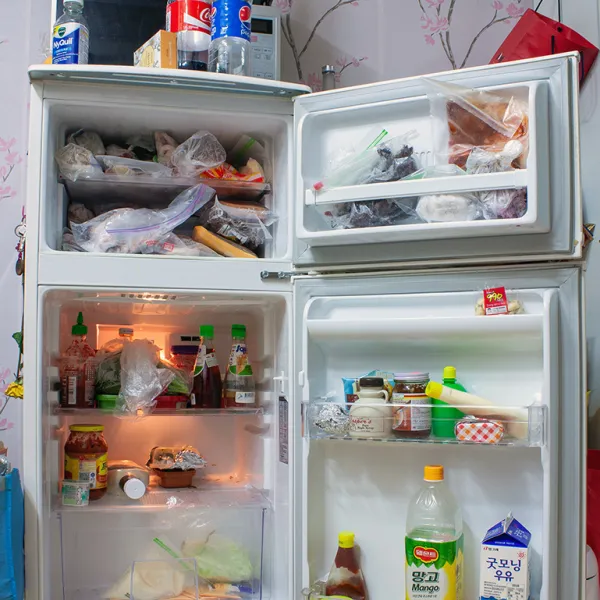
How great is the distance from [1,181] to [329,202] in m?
1.01

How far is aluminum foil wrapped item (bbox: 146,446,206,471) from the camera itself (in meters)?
1.76

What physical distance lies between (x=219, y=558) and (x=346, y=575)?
0.42 meters

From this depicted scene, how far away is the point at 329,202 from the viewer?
55.1 inches

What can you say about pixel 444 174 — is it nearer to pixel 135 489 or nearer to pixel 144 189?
pixel 144 189

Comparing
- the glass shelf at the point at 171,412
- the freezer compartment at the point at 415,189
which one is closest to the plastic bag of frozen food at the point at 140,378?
the glass shelf at the point at 171,412

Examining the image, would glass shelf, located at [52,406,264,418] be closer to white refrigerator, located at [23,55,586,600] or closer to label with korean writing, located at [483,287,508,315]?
white refrigerator, located at [23,55,586,600]

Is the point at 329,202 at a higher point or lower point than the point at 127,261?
higher

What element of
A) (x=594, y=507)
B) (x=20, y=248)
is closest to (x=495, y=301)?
(x=594, y=507)

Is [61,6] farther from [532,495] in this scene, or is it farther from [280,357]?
[532,495]

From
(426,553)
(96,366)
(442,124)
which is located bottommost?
(426,553)

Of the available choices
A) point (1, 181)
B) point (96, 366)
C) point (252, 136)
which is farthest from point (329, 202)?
point (1, 181)

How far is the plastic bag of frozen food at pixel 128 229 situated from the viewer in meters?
1.55

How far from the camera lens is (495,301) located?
1.31 metres

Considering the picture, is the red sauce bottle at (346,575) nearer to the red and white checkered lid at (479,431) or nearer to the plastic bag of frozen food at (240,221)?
the red and white checkered lid at (479,431)
